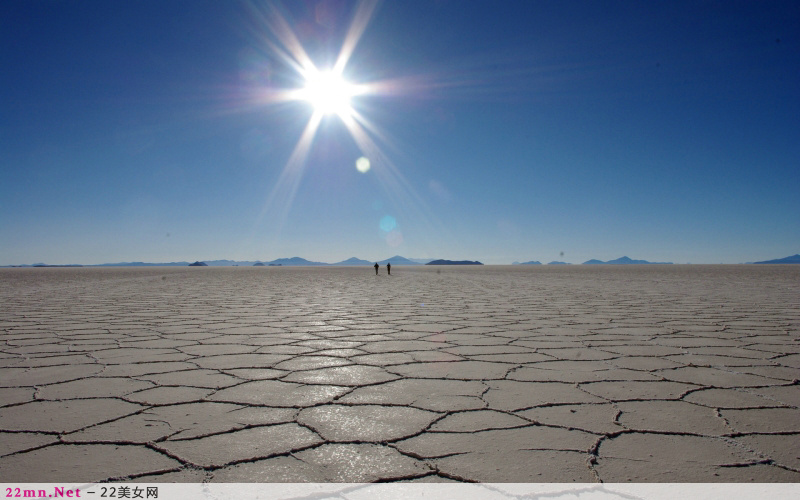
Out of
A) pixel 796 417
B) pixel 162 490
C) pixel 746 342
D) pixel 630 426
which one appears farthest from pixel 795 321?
pixel 162 490

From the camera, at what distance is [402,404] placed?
176 cm

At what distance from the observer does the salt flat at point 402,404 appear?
125cm

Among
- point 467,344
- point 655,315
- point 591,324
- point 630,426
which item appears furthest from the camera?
point 655,315

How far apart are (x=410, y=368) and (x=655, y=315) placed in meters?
3.20

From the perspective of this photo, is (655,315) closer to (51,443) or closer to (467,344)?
(467,344)

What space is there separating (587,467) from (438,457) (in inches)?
15.1

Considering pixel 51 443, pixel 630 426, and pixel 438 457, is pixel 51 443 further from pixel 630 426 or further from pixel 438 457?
pixel 630 426

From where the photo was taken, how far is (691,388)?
6.48 ft

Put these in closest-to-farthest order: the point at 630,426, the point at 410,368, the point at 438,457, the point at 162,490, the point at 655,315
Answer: the point at 162,490, the point at 438,457, the point at 630,426, the point at 410,368, the point at 655,315

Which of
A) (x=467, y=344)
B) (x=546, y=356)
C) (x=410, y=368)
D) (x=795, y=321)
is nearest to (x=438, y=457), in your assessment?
(x=410, y=368)

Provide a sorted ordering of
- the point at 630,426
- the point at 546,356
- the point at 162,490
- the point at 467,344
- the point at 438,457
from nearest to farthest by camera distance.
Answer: the point at 162,490, the point at 438,457, the point at 630,426, the point at 546,356, the point at 467,344

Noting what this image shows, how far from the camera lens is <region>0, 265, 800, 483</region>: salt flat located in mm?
1246

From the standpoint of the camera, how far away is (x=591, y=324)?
3.93m

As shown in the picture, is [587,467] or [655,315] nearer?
[587,467]
